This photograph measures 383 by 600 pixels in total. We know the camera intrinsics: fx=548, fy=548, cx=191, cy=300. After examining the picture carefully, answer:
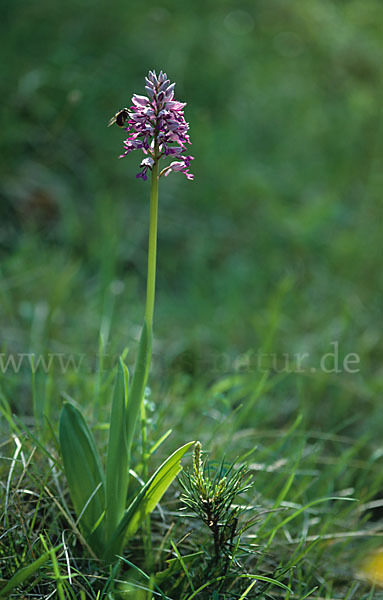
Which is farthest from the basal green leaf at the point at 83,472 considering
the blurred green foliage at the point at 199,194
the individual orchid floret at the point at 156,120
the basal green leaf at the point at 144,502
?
the blurred green foliage at the point at 199,194

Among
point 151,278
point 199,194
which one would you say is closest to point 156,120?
point 151,278

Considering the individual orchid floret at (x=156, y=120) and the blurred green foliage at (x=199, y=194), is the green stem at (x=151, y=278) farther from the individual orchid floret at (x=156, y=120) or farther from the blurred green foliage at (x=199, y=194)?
the blurred green foliage at (x=199, y=194)

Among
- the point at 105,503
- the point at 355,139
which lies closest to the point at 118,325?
the point at 105,503

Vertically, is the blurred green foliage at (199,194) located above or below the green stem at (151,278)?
above

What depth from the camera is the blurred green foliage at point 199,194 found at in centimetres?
255

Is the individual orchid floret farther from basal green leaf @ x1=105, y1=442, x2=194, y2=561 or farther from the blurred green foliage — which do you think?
the blurred green foliage

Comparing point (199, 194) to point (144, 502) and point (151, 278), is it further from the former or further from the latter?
point (144, 502)

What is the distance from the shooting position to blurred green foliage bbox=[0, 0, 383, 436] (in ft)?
8.38

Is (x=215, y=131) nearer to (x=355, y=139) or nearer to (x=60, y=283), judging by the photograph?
(x=355, y=139)

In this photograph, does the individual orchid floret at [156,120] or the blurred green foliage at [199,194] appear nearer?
the individual orchid floret at [156,120]

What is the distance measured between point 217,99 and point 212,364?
227 cm

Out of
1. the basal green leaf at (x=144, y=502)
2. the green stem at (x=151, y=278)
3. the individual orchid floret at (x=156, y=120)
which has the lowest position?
the basal green leaf at (x=144, y=502)

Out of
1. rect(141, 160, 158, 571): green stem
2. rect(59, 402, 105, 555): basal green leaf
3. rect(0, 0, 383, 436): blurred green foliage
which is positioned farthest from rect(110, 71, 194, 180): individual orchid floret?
rect(0, 0, 383, 436): blurred green foliage

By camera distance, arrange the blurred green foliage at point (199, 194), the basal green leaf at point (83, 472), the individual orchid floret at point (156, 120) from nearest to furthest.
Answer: the individual orchid floret at point (156, 120) → the basal green leaf at point (83, 472) → the blurred green foliage at point (199, 194)
